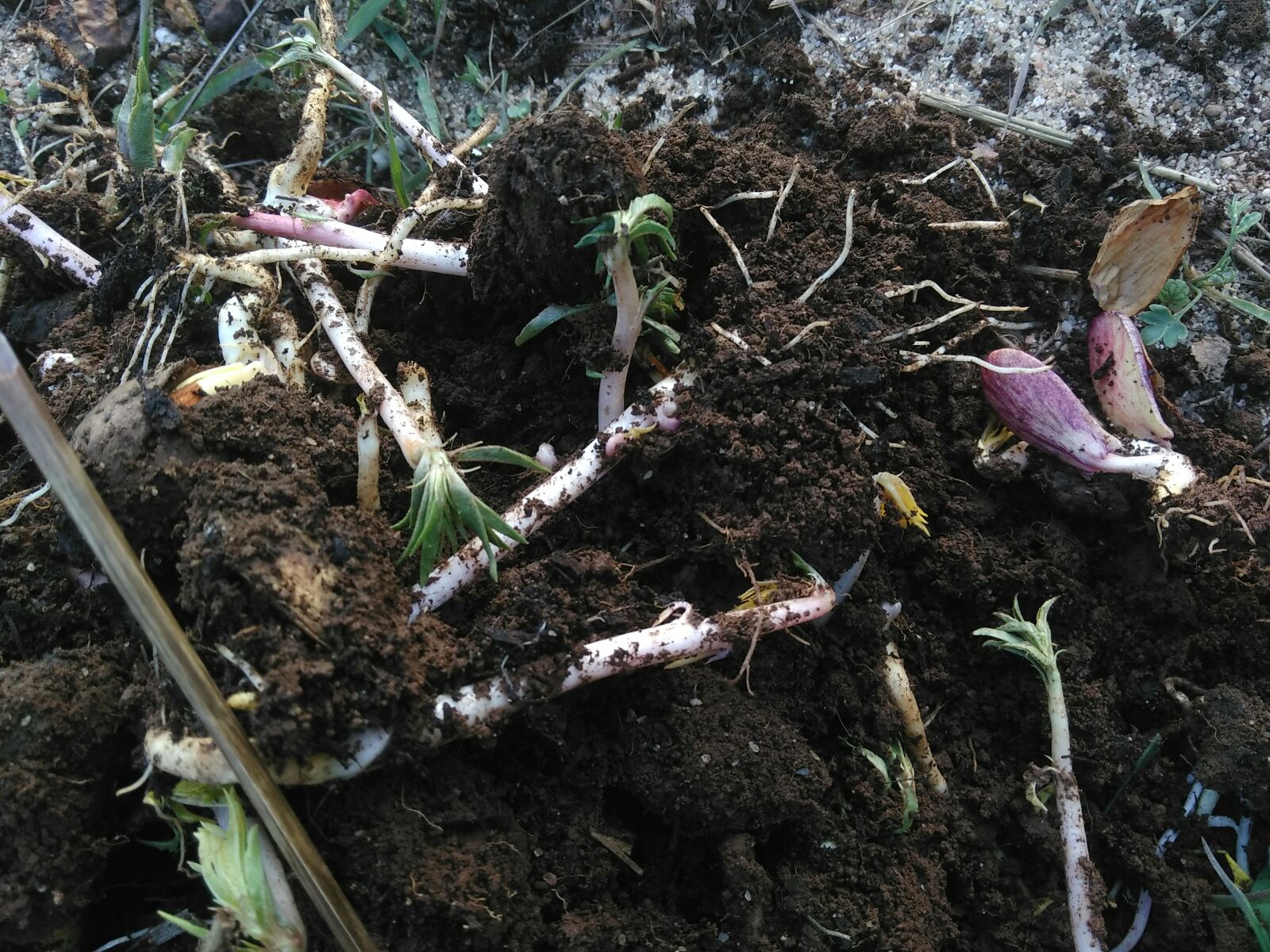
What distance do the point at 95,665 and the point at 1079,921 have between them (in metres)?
2.01

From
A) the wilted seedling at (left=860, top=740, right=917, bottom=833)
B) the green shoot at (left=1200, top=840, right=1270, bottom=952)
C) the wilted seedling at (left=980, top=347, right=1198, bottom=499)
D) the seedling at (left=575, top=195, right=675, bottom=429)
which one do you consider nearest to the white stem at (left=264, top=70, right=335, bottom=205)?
the seedling at (left=575, top=195, right=675, bottom=429)

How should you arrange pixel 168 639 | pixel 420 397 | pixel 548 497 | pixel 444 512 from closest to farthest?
pixel 168 639 → pixel 444 512 → pixel 548 497 → pixel 420 397

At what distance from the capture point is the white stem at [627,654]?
1.46 meters

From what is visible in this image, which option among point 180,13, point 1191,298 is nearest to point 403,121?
point 180,13

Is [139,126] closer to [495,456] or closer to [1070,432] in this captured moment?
[495,456]

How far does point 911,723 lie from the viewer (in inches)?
69.6

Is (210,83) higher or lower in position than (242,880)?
higher

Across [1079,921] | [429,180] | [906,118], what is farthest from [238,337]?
[1079,921]

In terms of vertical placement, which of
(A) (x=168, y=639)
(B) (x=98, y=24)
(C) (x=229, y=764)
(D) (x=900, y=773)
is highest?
(B) (x=98, y=24)

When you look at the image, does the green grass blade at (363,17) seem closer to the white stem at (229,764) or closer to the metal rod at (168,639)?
the metal rod at (168,639)

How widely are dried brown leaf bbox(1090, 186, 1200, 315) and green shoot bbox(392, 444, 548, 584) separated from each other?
139 centimetres

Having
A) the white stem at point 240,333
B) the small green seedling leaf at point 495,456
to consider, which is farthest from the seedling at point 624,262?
the white stem at point 240,333

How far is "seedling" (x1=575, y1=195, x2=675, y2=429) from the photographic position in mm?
1498

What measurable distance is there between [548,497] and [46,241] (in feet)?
4.52
